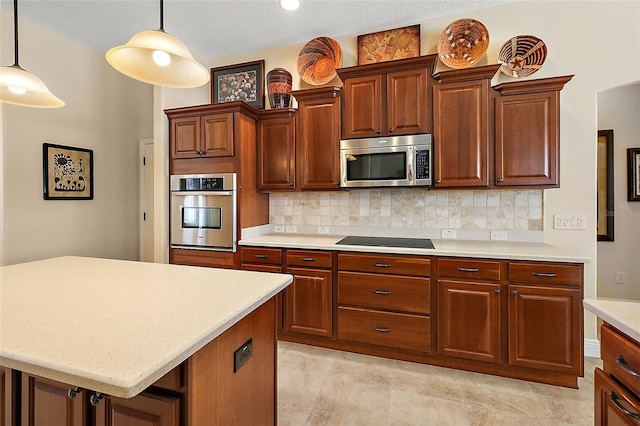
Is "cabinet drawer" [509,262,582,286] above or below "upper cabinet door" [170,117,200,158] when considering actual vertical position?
below

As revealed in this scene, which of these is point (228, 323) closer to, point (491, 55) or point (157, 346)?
point (157, 346)

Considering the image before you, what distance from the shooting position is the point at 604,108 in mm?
3055

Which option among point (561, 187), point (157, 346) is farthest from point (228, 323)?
point (561, 187)

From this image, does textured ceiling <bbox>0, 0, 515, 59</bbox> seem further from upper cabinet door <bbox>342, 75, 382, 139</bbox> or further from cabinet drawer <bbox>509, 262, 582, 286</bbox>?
cabinet drawer <bbox>509, 262, 582, 286</bbox>

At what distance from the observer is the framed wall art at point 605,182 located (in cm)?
305

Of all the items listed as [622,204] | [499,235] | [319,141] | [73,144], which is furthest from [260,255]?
[622,204]

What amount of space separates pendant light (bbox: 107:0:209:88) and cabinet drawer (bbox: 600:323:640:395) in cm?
182

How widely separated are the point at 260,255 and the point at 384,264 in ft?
3.63

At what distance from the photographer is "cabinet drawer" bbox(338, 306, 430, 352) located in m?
2.28

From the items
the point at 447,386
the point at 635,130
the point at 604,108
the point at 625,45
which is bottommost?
the point at 447,386

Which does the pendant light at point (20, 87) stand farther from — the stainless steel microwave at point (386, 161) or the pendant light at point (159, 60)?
the stainless steel microwave at point (386, 161)

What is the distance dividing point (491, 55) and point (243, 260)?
2.88 meters

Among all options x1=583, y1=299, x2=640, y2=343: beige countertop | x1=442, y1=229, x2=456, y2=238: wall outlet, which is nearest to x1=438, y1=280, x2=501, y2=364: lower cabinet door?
x1=442, y1=229, x2=456, y2=238: wall outlet

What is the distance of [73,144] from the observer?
124 inches
